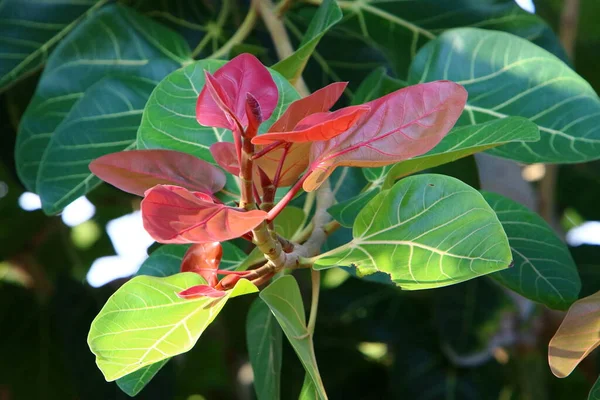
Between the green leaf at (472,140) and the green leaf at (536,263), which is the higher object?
the green leaf at (472,140)

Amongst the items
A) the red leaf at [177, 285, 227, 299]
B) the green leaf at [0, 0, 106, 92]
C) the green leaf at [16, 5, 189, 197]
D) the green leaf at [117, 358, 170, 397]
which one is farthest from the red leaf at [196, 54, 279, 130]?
the green leaf at [0, 0, 106, 92]

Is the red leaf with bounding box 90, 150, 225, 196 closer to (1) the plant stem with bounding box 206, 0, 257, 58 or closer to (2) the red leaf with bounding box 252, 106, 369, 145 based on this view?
(2) the red leaf with bounding box 252, 106, 369, 145

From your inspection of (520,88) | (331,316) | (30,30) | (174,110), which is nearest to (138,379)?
(174,110)

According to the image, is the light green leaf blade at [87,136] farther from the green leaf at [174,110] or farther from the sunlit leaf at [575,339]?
the sunlit leaf at [575,339]

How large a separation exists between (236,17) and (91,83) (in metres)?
0.33

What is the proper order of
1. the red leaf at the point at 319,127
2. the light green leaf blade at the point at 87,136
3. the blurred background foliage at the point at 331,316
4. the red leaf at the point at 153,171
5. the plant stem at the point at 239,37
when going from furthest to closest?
1. the blurred background foliage at the point at 331,316
2. the plant stem at the point at 239,37
3. the light green leaf blade at the point at 87,136
4. the red leaf at the point at 153,171
5. the red leaf at the point at 319,127

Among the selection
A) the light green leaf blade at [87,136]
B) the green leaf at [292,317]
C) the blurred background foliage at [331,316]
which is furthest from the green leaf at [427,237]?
the blurred background foliage at [331,316]

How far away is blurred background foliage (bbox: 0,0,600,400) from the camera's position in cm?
106

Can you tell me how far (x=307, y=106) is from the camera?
0.50m

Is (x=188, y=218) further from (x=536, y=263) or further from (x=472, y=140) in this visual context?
(x=536, y=263)

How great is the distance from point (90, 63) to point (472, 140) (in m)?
0.48

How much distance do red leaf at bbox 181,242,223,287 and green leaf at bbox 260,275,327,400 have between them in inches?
2.0

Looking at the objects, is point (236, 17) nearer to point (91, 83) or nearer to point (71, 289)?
point (91, 83)

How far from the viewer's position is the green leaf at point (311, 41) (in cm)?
62
